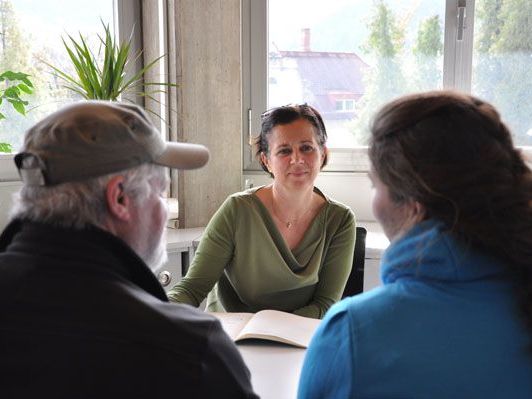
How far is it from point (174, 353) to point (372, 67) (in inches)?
97.1

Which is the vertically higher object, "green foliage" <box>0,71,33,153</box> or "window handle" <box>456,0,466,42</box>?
"window handle" <box>456,0,466,42</box>

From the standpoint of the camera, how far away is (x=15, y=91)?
2.51 meters

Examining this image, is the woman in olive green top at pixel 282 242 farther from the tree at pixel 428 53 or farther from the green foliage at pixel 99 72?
the tree at pixel 428 53

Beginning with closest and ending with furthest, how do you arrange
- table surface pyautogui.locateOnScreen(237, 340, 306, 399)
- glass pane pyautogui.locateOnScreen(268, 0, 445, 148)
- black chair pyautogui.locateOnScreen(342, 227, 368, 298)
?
1. table surface pyautogui.locateOnScreen(237, 340, 306, 399)
2. black chair pyautogui.locateOnScreen(342, 227, 368, 298)
3. glass pane pyautogui.locateOnScreen(268, 0, 445, 148)

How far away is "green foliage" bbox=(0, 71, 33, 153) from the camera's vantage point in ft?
8.17

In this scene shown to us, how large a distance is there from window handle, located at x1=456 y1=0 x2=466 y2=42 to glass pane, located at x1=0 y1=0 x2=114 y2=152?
5.66 ft

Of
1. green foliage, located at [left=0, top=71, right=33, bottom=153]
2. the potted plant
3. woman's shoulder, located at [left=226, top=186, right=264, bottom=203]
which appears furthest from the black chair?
green foliage, located at [left=0, top=71, right=33, bottom=153]

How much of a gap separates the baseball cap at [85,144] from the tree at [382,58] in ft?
6.81

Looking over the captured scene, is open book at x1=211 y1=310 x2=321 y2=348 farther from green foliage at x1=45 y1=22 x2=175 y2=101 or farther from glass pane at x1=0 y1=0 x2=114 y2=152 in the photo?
glass pane at x1=0 y1=0 x2=114 y2=152

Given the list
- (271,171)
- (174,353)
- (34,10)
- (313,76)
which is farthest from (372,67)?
(174,353)

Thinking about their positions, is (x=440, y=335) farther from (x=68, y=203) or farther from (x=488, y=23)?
(x=488, y=23)

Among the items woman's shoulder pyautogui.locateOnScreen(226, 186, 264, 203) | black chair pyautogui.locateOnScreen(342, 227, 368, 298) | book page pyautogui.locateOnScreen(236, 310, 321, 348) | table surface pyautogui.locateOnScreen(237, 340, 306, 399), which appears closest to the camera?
table surface pyautogui.locateOnScreen(237, 340, 306, 399)

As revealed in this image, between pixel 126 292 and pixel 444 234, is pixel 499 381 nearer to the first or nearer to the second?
pixel 444 234

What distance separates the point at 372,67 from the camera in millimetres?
2969
